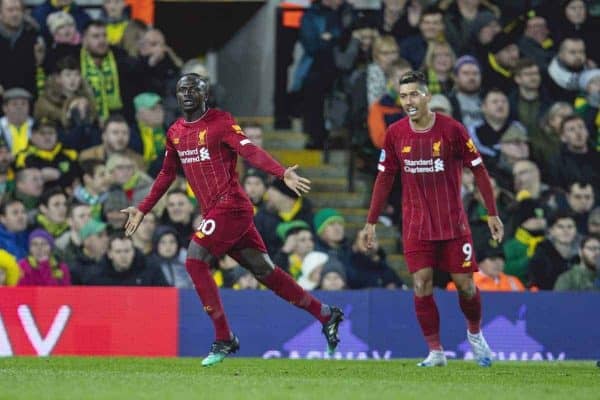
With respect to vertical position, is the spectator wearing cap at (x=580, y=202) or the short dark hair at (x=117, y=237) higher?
the spectator wearing cap at (x=580, y=202)

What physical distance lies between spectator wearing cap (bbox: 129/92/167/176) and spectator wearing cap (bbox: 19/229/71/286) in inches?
80.6

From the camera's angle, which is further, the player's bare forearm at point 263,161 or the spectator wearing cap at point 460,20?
the spectator wearing cap at point 460,20

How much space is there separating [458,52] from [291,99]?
2.39m

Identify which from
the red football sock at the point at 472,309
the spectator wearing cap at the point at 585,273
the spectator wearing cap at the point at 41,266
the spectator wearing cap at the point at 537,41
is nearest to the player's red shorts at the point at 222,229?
the red football sock at the point at 472,309

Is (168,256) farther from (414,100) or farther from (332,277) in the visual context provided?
(414,100)

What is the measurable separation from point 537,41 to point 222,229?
345 inches

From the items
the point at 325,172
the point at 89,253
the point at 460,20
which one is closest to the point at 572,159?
the point at 460,20

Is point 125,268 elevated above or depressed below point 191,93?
below

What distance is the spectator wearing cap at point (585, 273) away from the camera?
18.1 m

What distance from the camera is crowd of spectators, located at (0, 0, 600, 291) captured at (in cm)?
1788

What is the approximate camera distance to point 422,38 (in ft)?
66.4

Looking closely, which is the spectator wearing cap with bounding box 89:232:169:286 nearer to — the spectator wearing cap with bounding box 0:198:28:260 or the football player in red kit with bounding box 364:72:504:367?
the spectator wearing cap with bounding box 0:198:28:260

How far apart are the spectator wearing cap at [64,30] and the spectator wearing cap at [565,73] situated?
19.1ft

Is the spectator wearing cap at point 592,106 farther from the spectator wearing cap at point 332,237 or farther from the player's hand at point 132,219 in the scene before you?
the player's hand at point 132,219
